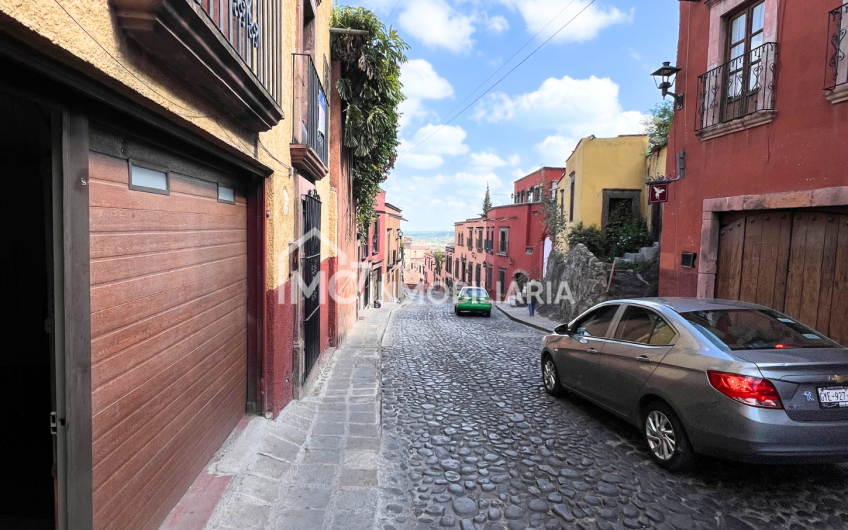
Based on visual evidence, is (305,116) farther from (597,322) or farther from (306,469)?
(597,322)

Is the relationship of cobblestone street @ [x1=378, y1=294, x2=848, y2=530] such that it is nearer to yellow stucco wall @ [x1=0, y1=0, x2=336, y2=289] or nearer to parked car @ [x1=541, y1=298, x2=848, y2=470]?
parked car @ [x1=541, y1=298, x2=848, y2=470]

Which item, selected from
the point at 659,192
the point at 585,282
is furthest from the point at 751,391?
the point at 585,282

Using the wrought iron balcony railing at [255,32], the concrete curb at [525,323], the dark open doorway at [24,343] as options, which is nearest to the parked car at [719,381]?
Result: the wrought iron balcony railing at [255,32]

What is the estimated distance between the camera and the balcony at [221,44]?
2.04 meters

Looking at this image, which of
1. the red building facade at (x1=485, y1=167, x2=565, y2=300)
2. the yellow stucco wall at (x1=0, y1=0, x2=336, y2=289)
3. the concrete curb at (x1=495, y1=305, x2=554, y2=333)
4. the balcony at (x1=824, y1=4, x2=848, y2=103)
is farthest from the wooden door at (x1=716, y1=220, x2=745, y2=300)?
the red building facade at (x1=485, y1=167, x2=565, y2=300)

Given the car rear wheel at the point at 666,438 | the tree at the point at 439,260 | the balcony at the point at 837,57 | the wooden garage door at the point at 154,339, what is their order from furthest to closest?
1. the tree at the point at 439,260
2. the balcony at the point at 837,57
3. the car rear wheel at the point at 666,438
4. the wooden garage door at the point at 154,339

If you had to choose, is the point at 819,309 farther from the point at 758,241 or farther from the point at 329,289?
the point at 329,289

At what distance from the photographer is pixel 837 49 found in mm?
5750

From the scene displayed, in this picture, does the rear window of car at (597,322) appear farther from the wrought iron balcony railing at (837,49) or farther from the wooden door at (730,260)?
the wrought iron balcony railing at (837,49)

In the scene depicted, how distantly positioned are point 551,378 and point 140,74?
5.51 meters

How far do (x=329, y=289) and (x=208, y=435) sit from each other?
566 cm

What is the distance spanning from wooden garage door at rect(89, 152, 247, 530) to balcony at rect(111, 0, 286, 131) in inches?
23.9

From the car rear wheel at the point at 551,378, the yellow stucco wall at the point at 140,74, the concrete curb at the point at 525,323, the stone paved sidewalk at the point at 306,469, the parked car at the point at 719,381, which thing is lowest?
the concrete curb at the point at 525,323

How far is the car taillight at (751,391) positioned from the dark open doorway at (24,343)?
4401 mm
